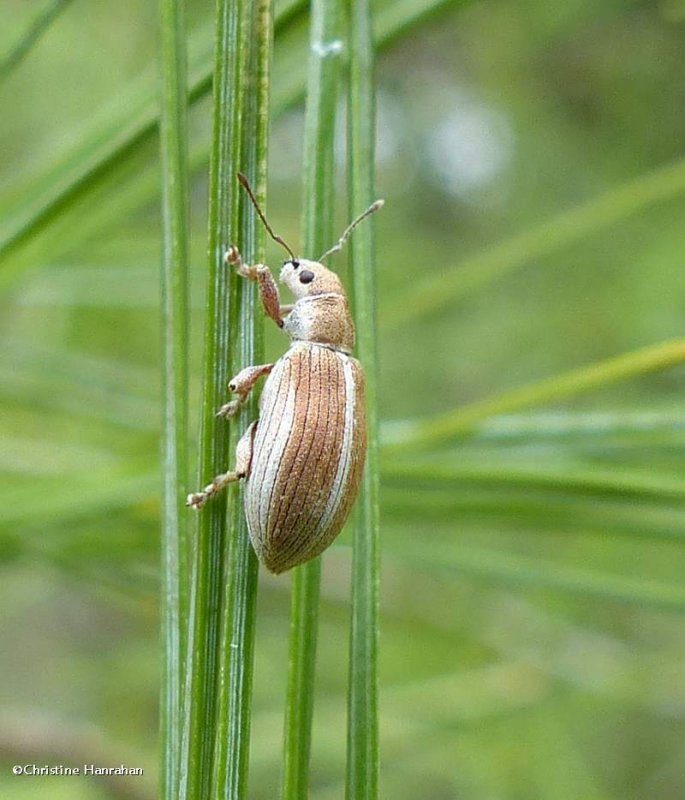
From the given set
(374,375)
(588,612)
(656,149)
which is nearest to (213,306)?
(374,375)

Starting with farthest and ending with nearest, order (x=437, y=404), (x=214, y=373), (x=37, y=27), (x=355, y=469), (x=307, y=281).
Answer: (x=437, y=404), (x=307, y=281), (x=355, y=469), (x=37, y=27), (x=214, y=373)

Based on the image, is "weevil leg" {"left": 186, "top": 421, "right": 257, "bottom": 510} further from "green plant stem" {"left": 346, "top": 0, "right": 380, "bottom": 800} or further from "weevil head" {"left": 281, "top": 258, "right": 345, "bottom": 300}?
"weevil head" {"left": 281, "top": 258, "right": 345, "bottom": 300}

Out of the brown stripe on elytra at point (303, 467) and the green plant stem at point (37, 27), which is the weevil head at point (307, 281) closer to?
the brown stripe on elytra at point (303, 467)

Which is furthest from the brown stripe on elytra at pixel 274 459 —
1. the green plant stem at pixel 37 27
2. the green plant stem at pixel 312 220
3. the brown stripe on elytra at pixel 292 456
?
the green plant stem at pixel 37 27

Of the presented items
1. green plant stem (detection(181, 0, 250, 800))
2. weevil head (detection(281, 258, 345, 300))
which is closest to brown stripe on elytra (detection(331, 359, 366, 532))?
weevil head (detection(281, 258, 345, 300))

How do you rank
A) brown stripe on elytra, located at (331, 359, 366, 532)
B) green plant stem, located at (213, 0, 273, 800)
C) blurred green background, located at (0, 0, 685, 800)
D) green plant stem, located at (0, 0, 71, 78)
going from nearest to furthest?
green plant stem, located at (213, 0, 273, 800), green plant stem, located at (0, 0, 71, 78), brown stripe on elytra, located at (331, 359, 366, 532), blurred green background, located at (0, 0, 685, 800)

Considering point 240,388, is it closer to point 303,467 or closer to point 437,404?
point 303,467

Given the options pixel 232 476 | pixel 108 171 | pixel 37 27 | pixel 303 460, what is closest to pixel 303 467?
pixel 303 460
